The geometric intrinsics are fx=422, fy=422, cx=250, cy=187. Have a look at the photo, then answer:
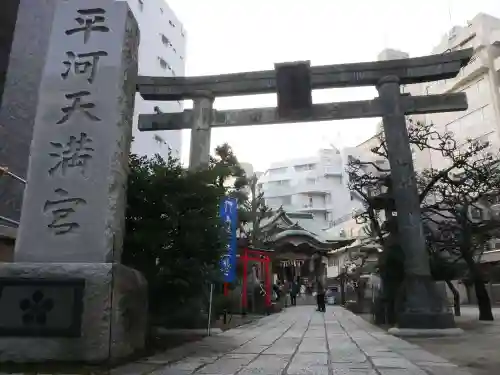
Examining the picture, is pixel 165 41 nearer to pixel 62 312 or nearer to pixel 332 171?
pixel 332 171

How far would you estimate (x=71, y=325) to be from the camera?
4.58 meters

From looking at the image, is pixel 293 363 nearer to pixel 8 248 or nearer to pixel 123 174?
pixel 123 174

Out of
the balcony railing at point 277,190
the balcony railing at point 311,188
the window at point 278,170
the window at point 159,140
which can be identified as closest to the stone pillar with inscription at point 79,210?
the window at point 159,140

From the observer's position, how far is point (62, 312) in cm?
465

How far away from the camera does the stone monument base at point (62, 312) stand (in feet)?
14.9

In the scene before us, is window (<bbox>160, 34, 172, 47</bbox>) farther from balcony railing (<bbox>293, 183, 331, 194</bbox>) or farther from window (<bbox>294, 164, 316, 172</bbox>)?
window (<bbox>294, 164, 316, 172</bbox>)

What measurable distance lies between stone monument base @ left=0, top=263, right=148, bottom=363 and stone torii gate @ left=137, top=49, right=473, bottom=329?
19.5 ft

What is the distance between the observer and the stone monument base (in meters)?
4.54

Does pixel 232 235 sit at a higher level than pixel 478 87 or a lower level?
lower

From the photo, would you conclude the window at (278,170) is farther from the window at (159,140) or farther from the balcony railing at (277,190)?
the window at (159,140)

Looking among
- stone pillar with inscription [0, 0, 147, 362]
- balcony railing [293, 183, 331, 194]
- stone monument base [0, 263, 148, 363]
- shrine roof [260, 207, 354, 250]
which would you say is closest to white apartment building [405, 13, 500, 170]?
shrine roof [260, 207, 354, 250]

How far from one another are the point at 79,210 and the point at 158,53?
31203 mm

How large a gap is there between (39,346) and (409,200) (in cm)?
848

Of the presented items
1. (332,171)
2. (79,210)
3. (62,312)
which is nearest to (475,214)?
(79,210)
